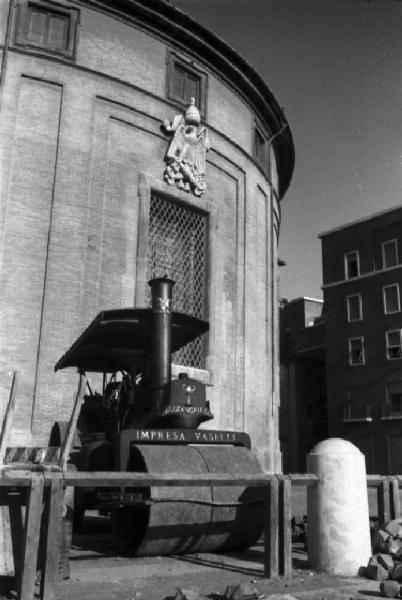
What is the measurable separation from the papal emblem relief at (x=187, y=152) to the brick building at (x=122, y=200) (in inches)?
3.7

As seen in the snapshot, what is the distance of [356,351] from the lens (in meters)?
40.3

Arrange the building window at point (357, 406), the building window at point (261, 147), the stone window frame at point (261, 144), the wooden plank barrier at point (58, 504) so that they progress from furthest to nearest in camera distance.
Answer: the building window at point (357, 406) → the building window at point (261, 147) → the stone window frame at point (261, 144) → the wooden plank barrier at point (58, 504)

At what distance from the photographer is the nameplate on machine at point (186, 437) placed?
7.55m

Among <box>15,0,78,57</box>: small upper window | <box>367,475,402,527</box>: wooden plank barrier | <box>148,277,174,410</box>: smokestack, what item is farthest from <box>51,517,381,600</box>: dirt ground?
<box>15,0,78,57</box>: small upper window

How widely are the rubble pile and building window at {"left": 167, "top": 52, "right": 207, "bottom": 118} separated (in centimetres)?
1493

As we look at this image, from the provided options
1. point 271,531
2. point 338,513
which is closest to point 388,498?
point 338,513

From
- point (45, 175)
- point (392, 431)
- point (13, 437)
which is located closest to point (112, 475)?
point (13, 437)

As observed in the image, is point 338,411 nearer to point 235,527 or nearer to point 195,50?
point 195,50

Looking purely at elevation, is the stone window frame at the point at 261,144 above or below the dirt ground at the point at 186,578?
above

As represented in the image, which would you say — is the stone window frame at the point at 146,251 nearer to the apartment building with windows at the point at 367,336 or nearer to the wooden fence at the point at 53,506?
the wooden fence at the point at 53,506

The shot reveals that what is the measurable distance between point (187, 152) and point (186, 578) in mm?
14356

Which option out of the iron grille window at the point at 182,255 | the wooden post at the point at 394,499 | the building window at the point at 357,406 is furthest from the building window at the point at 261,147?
the building window at the point at 357,406

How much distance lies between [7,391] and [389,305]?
29423mm

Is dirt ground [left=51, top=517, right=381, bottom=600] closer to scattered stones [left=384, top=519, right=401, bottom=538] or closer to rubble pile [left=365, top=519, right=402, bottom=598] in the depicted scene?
rubble pile [left=365, top=519, right=402, bottom=598]
